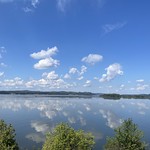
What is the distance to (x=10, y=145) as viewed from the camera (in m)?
47.5

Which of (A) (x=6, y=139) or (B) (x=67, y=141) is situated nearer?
(B) (x=67, y=141)

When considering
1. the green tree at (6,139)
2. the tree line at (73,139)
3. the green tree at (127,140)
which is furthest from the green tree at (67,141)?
the green tree at (127,140)

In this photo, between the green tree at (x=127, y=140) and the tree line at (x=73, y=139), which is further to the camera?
the green tree at (x=127, y=140)

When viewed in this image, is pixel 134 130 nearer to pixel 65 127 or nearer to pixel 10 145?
pixel 65 127

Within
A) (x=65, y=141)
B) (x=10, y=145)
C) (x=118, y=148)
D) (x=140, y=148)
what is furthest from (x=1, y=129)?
(x=140, y=148)

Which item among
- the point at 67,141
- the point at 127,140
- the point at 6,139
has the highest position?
the point at 67,141

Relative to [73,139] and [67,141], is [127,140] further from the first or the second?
[67,141]

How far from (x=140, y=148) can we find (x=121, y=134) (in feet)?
13.5

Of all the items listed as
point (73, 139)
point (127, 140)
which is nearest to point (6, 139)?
point (73, 139)

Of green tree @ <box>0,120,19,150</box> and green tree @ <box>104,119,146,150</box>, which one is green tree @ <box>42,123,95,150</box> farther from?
green tree @ <box>104,119,146,150</box>

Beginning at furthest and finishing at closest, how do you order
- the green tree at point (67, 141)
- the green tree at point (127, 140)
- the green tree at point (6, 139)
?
the green tree at point (127, 140) < the green tree at point (6, 139) < the green tree at point (67, 141)

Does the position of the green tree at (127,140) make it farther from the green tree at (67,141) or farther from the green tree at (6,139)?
the green tree at (6,139)

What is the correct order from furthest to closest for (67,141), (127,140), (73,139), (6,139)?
(127,140) < (6,139) < (67,141) < (73,139)

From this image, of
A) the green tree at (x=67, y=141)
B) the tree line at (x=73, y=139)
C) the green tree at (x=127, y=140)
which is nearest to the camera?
the green tree at (x=67, y=141)
